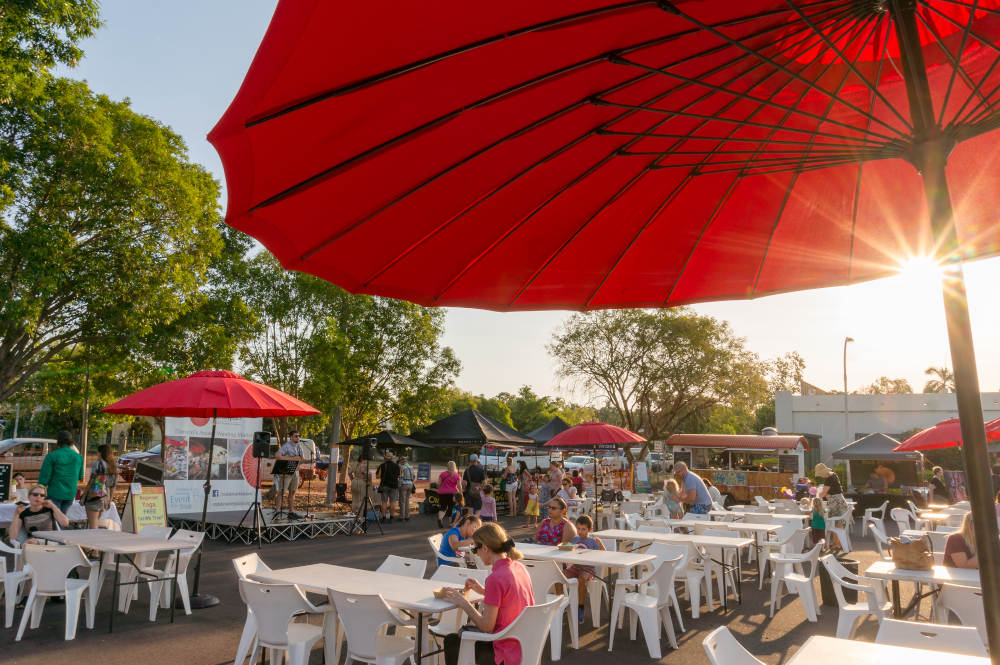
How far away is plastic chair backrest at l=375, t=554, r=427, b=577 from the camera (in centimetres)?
648

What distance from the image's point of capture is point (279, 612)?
499cm

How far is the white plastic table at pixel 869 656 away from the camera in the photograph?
11.3 ft

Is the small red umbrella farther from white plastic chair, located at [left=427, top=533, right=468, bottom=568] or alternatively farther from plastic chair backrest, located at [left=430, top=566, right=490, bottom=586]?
plastic chair backrest, located at [left=430, top=566, right=490, bottom=586]

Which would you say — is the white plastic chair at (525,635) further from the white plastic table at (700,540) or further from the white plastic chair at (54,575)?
the white plastic chair at (54,575)

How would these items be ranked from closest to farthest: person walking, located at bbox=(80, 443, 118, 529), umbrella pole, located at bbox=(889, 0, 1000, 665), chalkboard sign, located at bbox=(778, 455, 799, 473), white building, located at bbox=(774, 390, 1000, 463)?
umbrella pole, located at bbox=(889, 0, 1000, 665) < person walking, located at bbox=(80, 443, 118, 529) < chalkboard sign, located at bbox=(778, 455, 799, 473) < white building, located at bbox=(774, 390, 1000, 463)

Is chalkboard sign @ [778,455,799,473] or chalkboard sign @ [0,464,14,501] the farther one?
chalkboard sign @ [778,455,799,473]

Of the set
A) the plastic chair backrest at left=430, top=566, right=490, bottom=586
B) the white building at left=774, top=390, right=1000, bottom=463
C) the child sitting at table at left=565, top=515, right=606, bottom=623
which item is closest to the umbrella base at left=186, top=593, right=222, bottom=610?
the plastic chair backrest at left=430, top=566, right=490, bottom=586

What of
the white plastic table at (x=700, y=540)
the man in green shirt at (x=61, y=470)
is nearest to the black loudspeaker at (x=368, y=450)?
the man in green shirt at (x=61, y=470)

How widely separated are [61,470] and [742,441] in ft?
71.9

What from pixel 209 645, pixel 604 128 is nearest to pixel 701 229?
pixel 604 128

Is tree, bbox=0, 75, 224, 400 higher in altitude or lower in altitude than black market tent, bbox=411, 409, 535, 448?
higher

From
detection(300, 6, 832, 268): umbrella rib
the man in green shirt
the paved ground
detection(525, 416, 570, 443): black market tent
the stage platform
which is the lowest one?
the paved ground

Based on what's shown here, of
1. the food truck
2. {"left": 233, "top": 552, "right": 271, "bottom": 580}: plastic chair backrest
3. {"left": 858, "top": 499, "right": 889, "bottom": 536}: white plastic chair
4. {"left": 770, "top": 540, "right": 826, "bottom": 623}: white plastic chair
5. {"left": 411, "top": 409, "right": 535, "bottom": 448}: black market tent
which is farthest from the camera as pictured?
the food truck

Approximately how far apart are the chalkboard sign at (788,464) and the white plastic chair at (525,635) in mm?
21965
